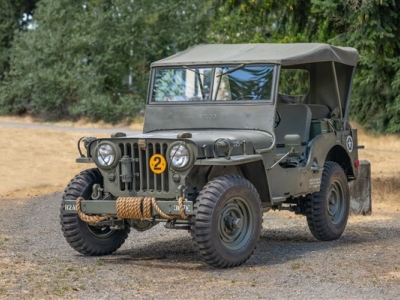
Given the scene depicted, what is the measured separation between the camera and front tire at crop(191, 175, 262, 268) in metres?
9.16

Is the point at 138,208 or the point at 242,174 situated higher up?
the point at 242,174

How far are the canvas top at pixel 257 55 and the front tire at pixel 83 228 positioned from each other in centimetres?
183

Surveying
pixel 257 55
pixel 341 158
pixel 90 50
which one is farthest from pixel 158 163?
pixel 90 50

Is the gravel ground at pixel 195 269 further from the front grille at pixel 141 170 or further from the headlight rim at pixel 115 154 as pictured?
the headlight rim at pixel 115 154

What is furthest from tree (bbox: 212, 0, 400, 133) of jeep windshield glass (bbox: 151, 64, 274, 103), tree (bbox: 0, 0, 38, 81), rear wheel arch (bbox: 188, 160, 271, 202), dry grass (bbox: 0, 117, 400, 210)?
tree (bbox: 0, 0, 38, 81)

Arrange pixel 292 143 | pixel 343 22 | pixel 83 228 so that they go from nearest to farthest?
pixel 83 228 < pixel 292 143 < pixel 343 22

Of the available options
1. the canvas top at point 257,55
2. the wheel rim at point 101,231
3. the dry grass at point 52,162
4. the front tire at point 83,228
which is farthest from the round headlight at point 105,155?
the dry grass at point 52,162

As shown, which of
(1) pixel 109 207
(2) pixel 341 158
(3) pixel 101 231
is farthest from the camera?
(2) pixel 341 158

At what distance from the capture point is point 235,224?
9.53 meters

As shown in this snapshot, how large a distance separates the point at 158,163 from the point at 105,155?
23.3 inches

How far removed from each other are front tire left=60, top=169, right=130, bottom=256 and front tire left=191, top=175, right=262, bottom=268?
1321mm

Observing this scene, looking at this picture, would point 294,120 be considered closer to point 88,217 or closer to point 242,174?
point 242,174

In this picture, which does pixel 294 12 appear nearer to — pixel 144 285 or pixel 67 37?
pixel 144 285

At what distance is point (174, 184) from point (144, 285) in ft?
4.12
